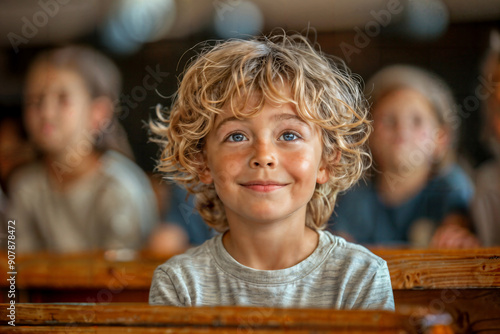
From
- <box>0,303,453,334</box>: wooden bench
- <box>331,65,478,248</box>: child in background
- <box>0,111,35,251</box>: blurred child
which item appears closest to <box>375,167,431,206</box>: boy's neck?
<box>331,65,478,248</box>: child in background

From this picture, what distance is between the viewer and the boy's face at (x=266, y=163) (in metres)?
0.93

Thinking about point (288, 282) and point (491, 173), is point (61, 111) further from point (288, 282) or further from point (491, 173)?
point (288, 282)

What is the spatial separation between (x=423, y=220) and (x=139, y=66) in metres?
1.83

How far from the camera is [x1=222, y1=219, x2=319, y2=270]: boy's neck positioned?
1.00m

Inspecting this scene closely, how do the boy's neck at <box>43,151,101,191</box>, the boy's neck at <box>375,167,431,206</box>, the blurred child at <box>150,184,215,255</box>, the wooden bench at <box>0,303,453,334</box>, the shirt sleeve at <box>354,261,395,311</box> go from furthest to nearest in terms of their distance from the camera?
1. the boy's neck at <box>43,151,101,191</box>
2. the boy's neck at <box>375,167,431,206</box>
3. the blurred child at <box>150,184,215,255</box>
4. the shirt sleeve at <box>354,261,395,311</box>
5. the wooden bench at <box>0,303,453,334</box>

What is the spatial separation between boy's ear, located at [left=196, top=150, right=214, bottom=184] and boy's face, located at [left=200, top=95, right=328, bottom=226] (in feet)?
0.26

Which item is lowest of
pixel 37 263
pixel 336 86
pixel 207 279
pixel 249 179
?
pixel 37 263

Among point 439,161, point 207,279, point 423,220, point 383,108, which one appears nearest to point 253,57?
point 207,279

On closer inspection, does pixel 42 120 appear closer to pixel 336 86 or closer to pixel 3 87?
pixel 3 87

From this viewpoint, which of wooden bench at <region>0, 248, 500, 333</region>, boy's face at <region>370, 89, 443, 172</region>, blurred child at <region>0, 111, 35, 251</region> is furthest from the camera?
blurred child at <region>0, 111, 35, 251</region>

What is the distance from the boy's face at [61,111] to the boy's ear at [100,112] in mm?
27

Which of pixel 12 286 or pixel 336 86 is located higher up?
pixel 336 86

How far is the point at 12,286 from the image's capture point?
148 centimetres

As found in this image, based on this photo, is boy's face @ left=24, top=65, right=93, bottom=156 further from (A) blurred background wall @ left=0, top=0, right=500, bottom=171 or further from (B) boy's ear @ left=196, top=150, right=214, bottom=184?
(B) boy's ear @ left=196, top=150, right=214, bottom=184
